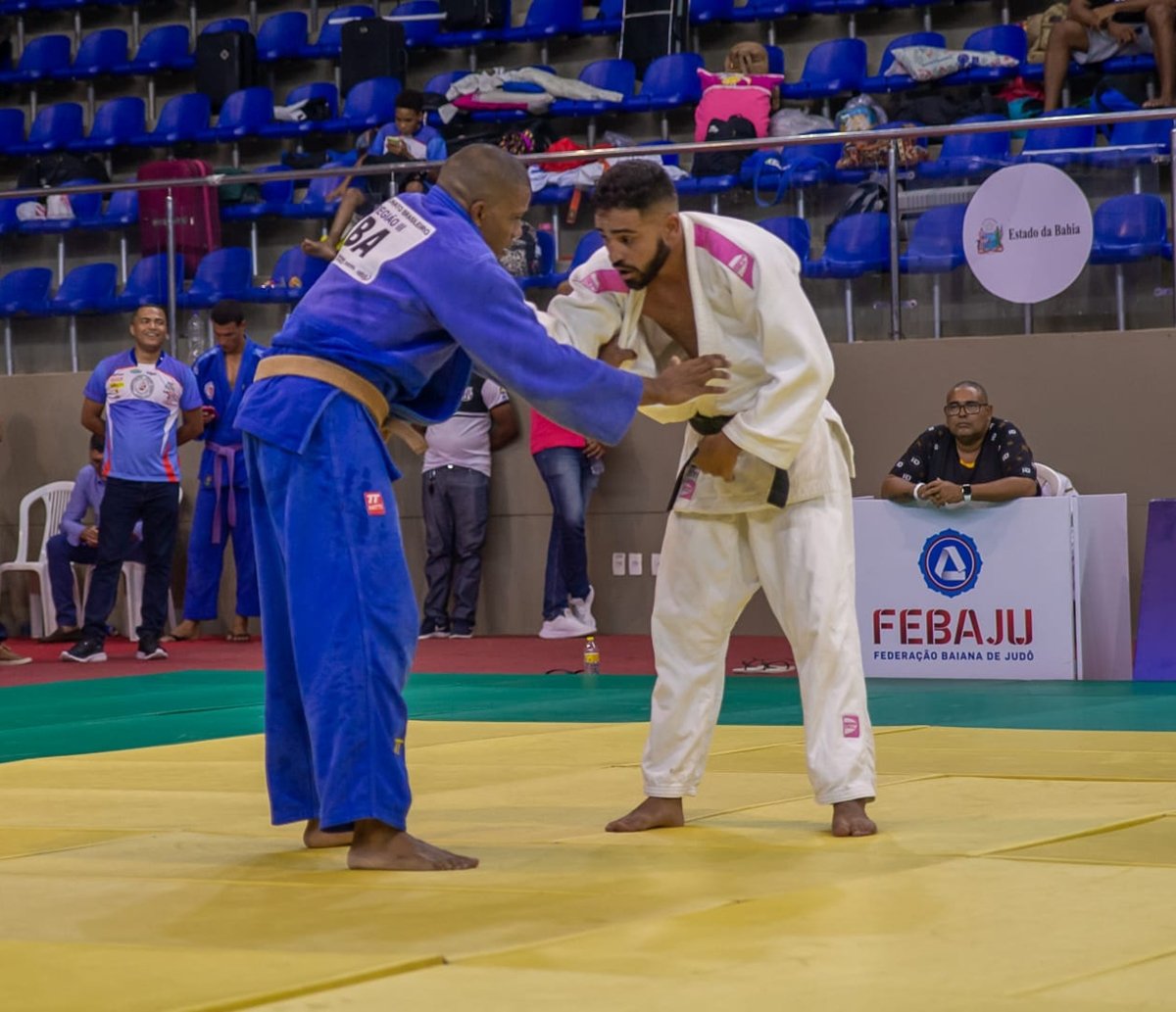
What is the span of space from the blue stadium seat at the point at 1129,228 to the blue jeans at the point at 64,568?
18.6ft

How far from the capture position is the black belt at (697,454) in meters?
3.91

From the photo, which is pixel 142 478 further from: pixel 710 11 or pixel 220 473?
pixel 710 11

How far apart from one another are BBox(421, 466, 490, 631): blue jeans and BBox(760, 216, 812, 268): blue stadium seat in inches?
91.3

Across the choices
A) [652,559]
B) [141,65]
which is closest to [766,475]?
[652,559]

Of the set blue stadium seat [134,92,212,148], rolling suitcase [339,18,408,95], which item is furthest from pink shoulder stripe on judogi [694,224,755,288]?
blue stadium seat [134,92,212,148]

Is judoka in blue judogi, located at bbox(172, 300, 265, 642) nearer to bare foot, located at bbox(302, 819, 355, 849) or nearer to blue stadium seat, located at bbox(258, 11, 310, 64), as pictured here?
blue stadium seat, located at bbox(258, 11, 310, 64)

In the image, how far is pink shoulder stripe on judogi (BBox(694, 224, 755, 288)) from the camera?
12.7ft

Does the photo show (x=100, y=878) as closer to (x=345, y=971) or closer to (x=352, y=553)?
(x=352, y=553)

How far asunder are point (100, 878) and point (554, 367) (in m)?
1.32

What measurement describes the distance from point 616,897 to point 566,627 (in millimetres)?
7055

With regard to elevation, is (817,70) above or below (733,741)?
above

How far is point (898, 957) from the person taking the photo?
260 cm

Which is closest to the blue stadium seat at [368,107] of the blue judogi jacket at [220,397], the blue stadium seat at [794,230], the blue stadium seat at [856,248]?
the blue judogi jacket at [220,397]

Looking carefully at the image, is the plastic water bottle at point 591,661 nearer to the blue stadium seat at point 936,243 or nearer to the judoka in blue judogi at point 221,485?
the blue stadium seat at point 936,243
